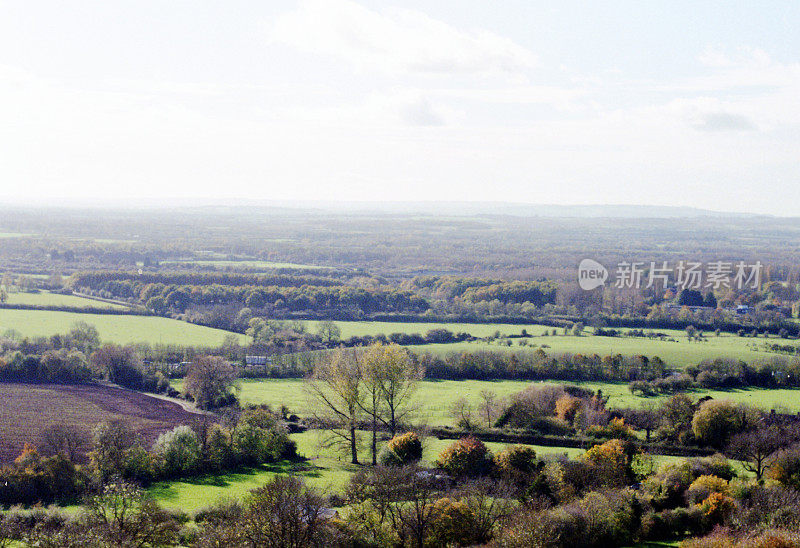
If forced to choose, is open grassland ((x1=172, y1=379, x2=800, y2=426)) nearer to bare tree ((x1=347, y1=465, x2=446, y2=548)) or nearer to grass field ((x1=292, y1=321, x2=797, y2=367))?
grass field ((x1=292, y1=321, x2=797, y2=367))

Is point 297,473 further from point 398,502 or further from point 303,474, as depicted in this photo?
point 398,502

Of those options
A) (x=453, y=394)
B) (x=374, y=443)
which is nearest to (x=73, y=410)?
(x=374, y=443)

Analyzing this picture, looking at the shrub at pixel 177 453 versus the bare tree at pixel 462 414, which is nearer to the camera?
the shrub at pixel 177 453

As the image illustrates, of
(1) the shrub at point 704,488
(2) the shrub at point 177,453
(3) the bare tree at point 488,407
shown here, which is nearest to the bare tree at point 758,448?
(1) the shrub at point 704,488

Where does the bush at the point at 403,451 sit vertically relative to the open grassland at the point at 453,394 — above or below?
above

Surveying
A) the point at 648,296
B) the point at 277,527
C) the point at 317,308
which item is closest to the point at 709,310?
the point at 648,296

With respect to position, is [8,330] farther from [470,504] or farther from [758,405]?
[758,405]

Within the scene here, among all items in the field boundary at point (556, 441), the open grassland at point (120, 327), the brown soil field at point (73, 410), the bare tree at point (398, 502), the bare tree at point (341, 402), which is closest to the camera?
the bare tree at point (398, 502)

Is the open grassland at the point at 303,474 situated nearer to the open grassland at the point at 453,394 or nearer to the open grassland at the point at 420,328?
the open grassland at the point at 453,394
